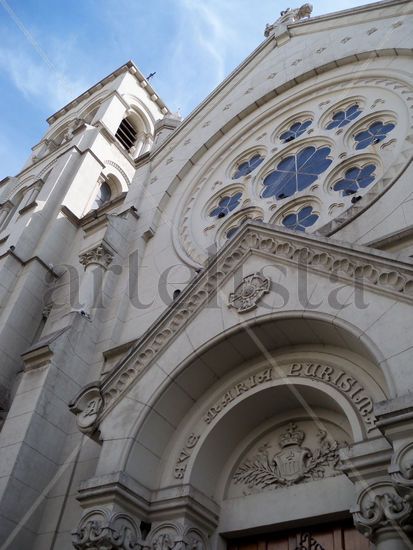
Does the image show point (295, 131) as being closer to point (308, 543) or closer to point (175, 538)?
point (308, 543)

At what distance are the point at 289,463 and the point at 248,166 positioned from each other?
8737 mm

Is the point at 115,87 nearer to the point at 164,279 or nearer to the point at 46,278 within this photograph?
the point at 46,278

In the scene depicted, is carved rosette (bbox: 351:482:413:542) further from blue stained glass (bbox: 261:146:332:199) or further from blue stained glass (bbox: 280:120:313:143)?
blue stained glass (bbox: 280:120:313:143)

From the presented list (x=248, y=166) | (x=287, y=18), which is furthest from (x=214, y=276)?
(x=287, y=18)

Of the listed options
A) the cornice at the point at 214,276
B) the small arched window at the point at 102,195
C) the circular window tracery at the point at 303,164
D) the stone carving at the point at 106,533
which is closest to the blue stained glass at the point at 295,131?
the circular window tracery at the point at 303,164

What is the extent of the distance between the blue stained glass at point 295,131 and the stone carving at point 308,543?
9773 millimetres

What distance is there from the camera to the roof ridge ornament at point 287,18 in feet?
60.7

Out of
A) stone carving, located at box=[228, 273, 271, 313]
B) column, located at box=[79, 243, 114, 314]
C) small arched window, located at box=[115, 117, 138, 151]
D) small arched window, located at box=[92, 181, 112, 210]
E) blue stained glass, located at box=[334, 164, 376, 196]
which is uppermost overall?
small arched window, located at box=[115, 117, 138, 151]

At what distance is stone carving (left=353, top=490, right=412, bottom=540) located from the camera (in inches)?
226

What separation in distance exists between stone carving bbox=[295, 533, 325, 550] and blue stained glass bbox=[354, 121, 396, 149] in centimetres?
826

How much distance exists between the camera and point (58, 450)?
1041 centimetres

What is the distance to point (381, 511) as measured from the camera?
6.04m

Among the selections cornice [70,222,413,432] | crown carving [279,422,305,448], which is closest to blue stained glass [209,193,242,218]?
cornice [70,222,413,432]

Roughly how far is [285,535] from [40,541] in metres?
4.01
